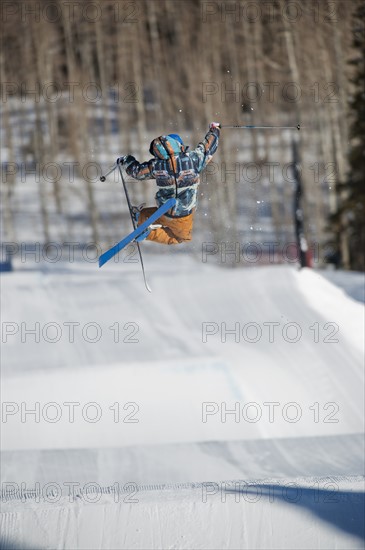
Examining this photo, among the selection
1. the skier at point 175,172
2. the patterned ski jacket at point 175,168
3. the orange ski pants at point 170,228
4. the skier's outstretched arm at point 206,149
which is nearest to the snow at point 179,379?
the orange ski pants at point 170,228

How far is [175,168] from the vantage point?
26.2 ft

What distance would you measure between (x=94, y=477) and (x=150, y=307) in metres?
3.77

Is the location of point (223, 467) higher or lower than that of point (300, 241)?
lower

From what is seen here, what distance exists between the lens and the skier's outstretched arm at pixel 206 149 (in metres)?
8.12

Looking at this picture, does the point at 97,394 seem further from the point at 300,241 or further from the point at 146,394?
the point at 300,241

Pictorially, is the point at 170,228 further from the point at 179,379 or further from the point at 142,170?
the point at 179,379

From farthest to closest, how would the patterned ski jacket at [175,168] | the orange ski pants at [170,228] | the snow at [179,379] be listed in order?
1. the snow at [179,379]
2. the orange ski pants at [170,228]
3. the patterned ski jacket at [175,168]

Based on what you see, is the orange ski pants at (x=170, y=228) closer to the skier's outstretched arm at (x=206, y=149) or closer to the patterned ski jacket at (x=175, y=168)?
the patterned ski jacket at (x=175, y=168)

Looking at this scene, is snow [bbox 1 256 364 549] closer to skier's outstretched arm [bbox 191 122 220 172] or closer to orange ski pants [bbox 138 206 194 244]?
orange ski pants [bbox 138 206 194 244]

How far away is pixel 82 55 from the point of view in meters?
28.7

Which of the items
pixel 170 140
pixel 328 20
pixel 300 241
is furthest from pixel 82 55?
pixel 170 140

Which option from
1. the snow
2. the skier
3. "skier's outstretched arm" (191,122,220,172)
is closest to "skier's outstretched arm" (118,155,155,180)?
the skier

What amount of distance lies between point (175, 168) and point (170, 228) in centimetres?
74

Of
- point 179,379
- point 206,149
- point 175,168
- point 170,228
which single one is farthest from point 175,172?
point 179,379
